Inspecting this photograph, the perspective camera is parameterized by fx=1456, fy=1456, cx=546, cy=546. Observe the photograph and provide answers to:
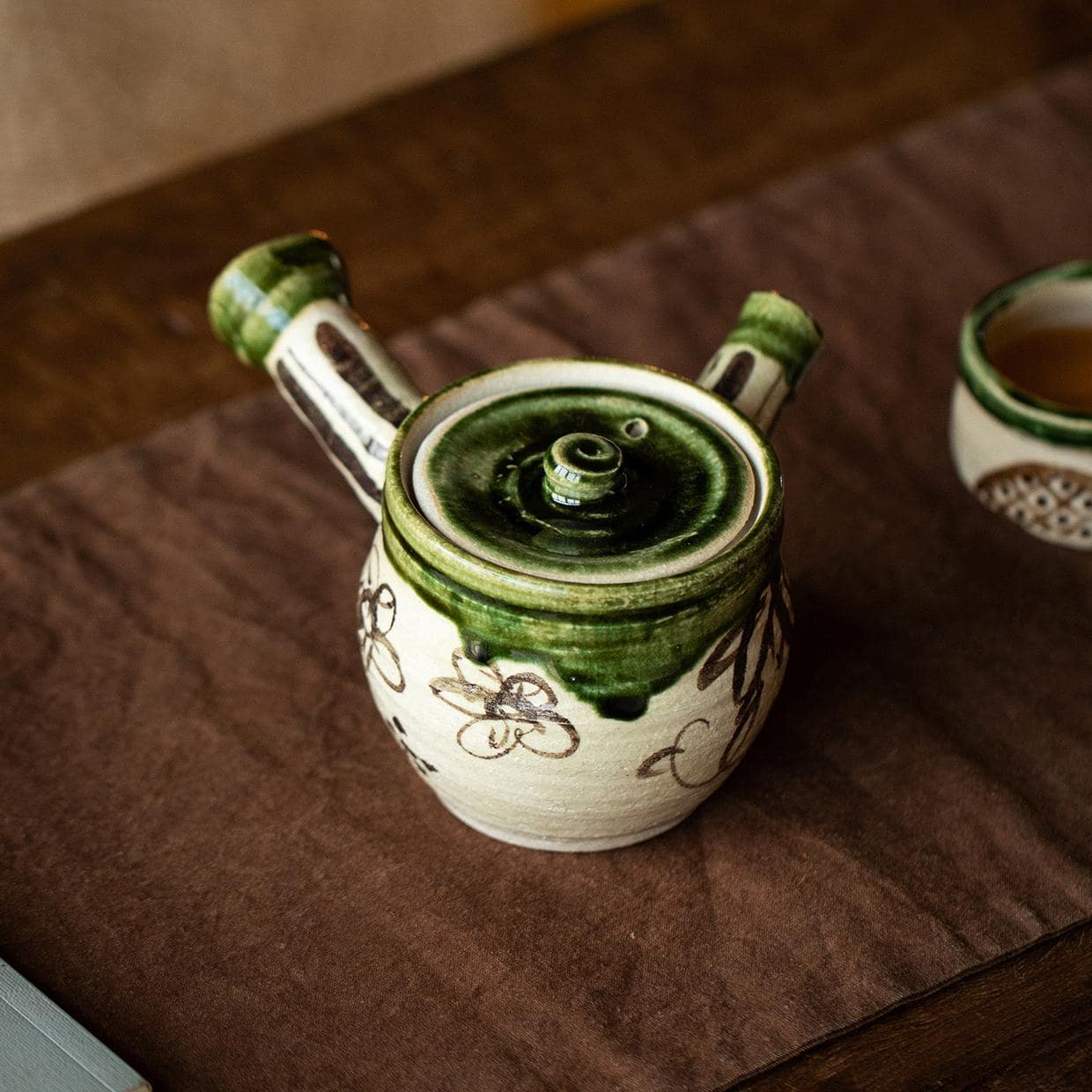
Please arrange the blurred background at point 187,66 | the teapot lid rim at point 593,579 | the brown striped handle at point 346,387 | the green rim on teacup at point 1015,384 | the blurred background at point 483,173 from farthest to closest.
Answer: the blurred background at point 187,66 → the blurred background at point 483,173 → the green rim on teacup at point 1015,384 → the brown striped handle at point 346,387 → the teapot lid rim at point 593,579

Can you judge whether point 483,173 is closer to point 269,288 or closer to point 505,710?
point 269,288

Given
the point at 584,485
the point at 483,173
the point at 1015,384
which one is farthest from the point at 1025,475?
the point at 483,173

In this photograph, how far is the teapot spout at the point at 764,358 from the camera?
0.66 meters

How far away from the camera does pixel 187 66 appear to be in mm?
1980

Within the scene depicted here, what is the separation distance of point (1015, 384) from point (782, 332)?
0.71ft

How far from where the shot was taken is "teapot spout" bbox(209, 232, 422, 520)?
64cm

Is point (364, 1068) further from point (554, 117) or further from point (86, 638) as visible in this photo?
point (554, 117)

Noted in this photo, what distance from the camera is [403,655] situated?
0.59 meters

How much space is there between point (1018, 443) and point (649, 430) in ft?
0.93

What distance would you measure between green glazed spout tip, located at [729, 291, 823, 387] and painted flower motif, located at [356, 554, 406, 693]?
0.20 meters

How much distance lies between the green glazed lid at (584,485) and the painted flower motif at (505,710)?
0.05 m

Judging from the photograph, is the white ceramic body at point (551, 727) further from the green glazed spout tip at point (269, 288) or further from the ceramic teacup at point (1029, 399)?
the ceramic teacup at point (1029, 399)

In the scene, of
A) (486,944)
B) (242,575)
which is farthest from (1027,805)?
(242,575)

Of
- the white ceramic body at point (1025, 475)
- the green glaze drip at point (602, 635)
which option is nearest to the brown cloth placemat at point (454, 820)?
the white ceramic body at point (1025, 475)
